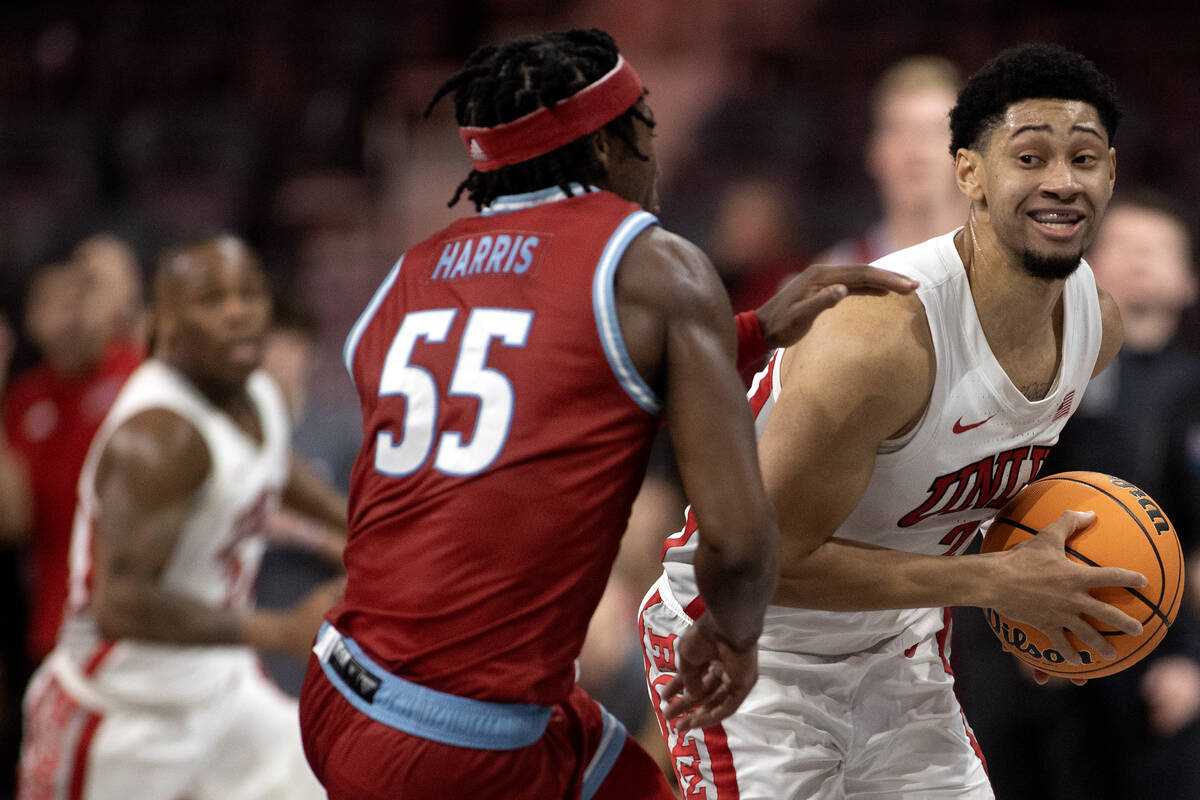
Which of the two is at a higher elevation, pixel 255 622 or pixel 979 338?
pixel 979 338

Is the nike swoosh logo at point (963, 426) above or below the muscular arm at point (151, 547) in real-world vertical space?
above

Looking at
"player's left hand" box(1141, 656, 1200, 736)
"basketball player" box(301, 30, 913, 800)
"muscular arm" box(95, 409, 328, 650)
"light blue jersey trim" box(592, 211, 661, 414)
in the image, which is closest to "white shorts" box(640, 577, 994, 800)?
"basketball player" box(301, 30, 913, 800)

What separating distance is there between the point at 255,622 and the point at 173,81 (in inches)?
250

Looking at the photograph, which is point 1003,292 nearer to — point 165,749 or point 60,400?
point 165,749

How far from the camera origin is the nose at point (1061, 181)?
3049 mm

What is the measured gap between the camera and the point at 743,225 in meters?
7.54

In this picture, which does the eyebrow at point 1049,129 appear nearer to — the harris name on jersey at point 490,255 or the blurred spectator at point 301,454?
the harris name on jersey at point 490,255

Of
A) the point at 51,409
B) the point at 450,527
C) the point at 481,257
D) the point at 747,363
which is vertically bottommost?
the point at 51,409

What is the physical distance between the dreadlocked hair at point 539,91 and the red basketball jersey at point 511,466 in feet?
0.37

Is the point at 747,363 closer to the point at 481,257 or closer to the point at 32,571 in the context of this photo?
the point at 481,257

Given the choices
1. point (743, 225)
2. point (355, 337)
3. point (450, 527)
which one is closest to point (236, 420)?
point (355, 337)

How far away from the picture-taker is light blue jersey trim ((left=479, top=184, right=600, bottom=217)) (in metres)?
2.70

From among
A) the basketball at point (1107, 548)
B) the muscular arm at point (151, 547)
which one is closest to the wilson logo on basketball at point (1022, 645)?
the basketball at point (1107, 548)

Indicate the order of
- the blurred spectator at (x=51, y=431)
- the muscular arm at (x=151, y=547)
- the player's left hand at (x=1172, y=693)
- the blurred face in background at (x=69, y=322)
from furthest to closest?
1. the blurred face in background at (x=69, y=322)
2. the blurred spectator at (x=51, y=431)
3. the player's left hand at (x=1172, y=693)
4. the muscular arm at (x=151, y=547)
